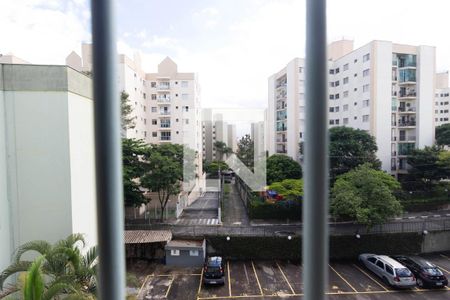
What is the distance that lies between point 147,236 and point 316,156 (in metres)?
8.49

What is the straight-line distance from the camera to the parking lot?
20.5ft

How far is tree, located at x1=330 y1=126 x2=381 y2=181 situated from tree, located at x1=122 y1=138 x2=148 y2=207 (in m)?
9.17

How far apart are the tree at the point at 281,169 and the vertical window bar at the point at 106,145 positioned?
12.9 meters

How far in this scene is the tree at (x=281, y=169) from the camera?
13.5m

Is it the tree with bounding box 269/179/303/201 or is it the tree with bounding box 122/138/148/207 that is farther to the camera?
the tree with bounding box 269/179/303/201

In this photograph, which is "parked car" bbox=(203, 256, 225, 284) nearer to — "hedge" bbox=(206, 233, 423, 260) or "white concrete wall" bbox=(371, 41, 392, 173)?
"hedge" bbox=(206, 233, 423, 260)

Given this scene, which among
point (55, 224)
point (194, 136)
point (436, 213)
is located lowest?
point (436, 213)

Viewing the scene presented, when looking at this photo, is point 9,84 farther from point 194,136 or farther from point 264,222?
point 194,136

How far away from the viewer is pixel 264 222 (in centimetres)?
1095

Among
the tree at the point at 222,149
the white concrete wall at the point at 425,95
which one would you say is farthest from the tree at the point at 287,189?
the tree at the point at 222,149

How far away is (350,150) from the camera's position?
1416 cm

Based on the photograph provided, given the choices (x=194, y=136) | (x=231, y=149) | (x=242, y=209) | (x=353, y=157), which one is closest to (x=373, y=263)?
(x=242, y=209)

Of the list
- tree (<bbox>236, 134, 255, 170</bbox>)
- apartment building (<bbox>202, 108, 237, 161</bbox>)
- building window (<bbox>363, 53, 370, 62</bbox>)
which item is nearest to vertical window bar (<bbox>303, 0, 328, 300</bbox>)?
tree (<bbox>236, 134, 255, 170</bbox>)

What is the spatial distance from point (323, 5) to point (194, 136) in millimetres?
17073
